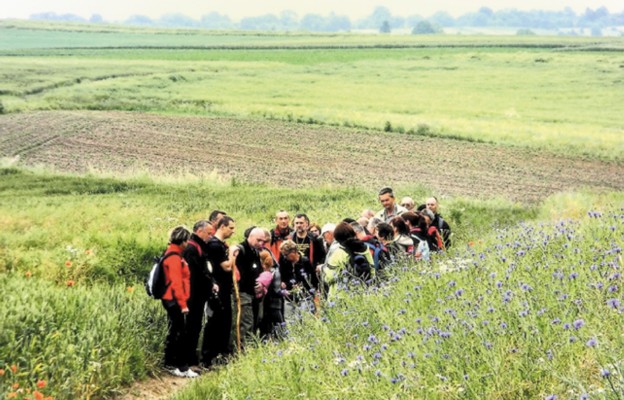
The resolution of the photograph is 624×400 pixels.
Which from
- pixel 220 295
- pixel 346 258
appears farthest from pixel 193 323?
pixel 346 258

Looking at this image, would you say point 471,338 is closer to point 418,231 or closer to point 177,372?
point 177,372

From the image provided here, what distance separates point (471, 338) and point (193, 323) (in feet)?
13.8

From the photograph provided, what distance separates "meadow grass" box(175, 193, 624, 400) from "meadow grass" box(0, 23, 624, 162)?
98.1 ft

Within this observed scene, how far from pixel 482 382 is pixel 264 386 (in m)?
1.94

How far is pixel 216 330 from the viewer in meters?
8.70

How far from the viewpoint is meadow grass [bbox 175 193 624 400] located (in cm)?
446

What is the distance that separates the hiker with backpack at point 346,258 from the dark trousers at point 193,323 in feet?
4.62

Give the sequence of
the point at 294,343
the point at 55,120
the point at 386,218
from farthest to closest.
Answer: the point at 55,120
the point at 386,218
the point at 294,343

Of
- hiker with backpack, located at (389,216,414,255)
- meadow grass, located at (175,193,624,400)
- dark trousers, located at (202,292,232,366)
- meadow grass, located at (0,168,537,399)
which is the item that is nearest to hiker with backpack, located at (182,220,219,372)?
dark trousers, located at (202,292,232,366)

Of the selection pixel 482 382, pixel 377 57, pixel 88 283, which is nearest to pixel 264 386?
pixel 482 382

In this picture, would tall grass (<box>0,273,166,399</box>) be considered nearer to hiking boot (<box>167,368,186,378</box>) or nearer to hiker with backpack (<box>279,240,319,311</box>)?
hiking boot (<box>167,368,186,378</box>)

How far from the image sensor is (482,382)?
4.64m

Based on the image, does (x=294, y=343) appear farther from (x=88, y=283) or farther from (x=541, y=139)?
(x=541, y=139)

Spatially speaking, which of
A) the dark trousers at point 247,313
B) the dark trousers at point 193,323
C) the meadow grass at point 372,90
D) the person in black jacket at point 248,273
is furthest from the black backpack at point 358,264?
the meadow grass at point 372,90
